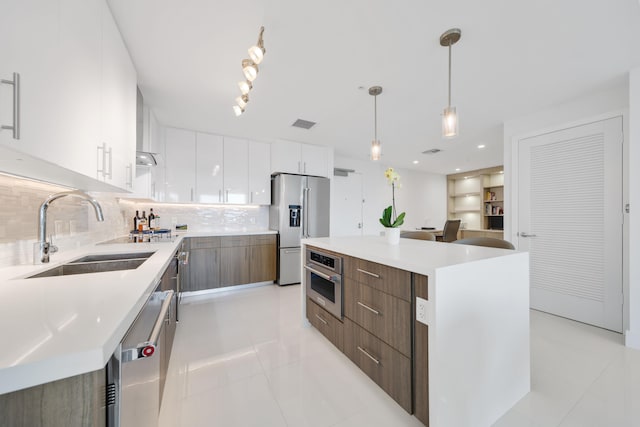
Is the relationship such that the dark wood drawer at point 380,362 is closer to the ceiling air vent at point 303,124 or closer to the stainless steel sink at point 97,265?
the stainless steel sink at point 97,265

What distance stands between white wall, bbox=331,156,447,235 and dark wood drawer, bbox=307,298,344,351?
301cm

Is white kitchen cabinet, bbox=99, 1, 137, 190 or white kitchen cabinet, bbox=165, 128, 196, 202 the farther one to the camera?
white kitchen cabinet, bbox=165, 128, 196, 202

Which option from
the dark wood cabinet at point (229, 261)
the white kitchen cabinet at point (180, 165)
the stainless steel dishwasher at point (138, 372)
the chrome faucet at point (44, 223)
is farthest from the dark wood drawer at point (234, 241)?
the stainless steel dishwasher at point (138, 372)

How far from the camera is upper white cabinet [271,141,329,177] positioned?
13.4 feet

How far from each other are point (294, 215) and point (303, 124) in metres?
1.44

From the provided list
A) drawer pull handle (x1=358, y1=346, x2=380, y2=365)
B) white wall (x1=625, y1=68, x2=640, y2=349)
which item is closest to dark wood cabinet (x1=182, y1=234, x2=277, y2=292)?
drawer pull handle (x1=358, y1=346, x2=380, y2=365)

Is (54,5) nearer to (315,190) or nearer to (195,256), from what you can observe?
(195,256)

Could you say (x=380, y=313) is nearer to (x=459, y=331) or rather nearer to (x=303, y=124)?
(x=459, y=331)

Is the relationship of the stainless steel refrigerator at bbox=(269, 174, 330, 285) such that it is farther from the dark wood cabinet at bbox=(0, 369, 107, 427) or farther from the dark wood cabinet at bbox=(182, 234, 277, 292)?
the dark wood cabinet at bbox=(0, 369, 107, 427)

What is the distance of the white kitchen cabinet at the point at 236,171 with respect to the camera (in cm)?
393

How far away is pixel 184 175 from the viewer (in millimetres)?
3646

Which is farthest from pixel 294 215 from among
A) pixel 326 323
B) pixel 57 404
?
pixel 57 404

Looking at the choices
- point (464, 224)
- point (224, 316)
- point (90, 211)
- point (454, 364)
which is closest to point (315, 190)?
point (224, 316)

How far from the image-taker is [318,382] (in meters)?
1.69
